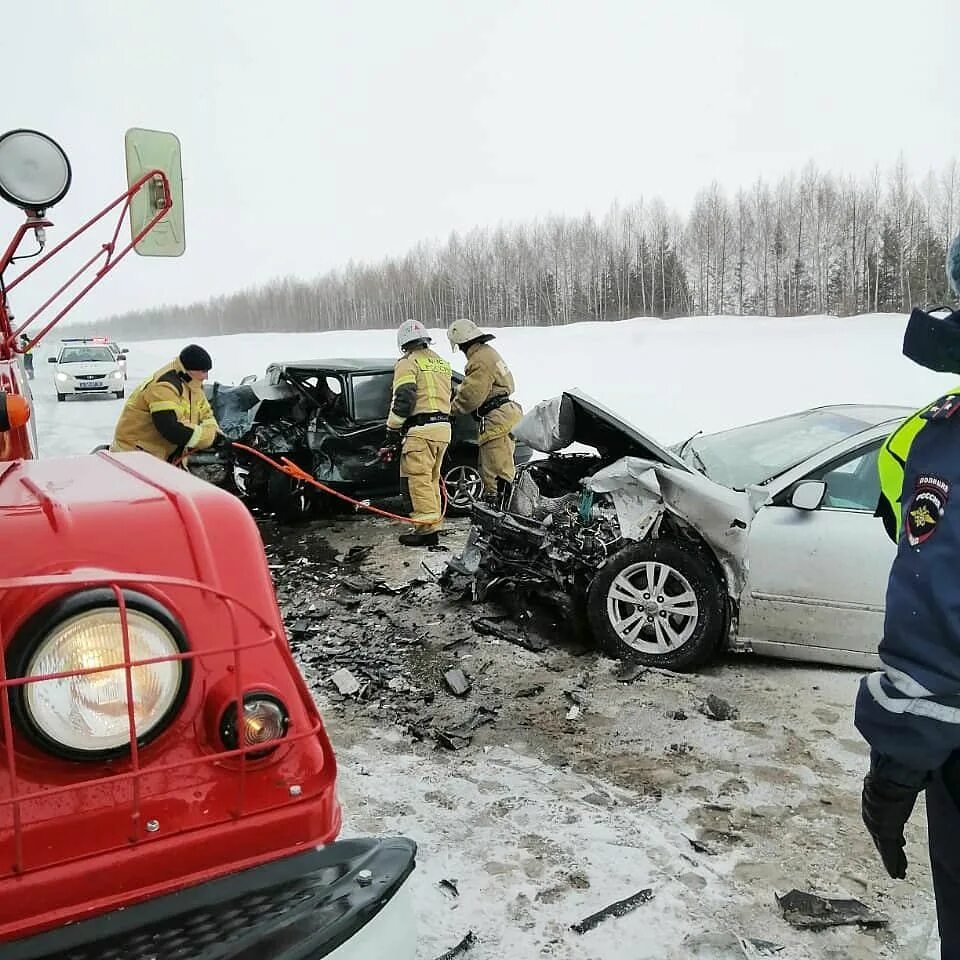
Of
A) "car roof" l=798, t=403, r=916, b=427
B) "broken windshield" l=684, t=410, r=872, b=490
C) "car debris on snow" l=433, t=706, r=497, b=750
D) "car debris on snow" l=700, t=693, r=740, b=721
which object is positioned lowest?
"car debris on snow" l=700, t=693, r=740, b=721

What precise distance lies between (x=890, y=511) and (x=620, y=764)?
6.82ft

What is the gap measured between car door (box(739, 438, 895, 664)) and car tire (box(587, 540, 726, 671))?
0.70 ft

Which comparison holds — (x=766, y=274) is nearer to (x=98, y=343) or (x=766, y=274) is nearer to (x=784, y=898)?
(x=98, y=343)

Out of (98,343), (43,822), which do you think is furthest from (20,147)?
(98,343)

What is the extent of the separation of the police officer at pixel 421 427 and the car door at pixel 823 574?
343 cm

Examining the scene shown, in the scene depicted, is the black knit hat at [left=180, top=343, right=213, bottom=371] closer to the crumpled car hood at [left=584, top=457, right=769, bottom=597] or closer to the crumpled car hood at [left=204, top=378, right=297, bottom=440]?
the crumpled car hood at [left=204, top=378, right=297, bottom=440]

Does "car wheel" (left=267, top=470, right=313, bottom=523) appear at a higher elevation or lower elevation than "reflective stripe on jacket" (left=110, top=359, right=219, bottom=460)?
lower

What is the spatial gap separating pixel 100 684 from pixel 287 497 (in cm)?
701

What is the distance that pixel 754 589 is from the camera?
14.5 ft

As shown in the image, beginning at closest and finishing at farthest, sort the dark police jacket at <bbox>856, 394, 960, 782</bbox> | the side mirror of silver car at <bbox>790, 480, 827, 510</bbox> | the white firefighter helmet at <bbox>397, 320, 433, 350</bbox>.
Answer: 1. the dark police jacket at <bbox>856, 394, 960, 782</bbox>
2. the side mirror of silver car at <bbox>790, 480, 827, 510</bbox>
3. the white firefighter helmet at <bbox>397, 320, 433, 350</bbox>

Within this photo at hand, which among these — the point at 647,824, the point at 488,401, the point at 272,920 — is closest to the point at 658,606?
the point at 647,824

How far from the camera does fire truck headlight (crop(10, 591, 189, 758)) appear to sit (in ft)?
4.39

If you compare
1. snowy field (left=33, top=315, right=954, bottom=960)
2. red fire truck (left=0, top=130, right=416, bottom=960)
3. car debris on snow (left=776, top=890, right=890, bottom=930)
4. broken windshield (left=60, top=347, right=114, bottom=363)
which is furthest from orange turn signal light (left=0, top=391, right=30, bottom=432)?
broken windshield (left=60, top=347, right=114, bottom=363)

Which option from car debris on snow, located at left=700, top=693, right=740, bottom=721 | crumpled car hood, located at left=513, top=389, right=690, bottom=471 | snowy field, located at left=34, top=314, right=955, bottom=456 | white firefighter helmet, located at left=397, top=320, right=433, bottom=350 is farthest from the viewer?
snowy field, located at left=34, top=314, right=955, bottom=456
